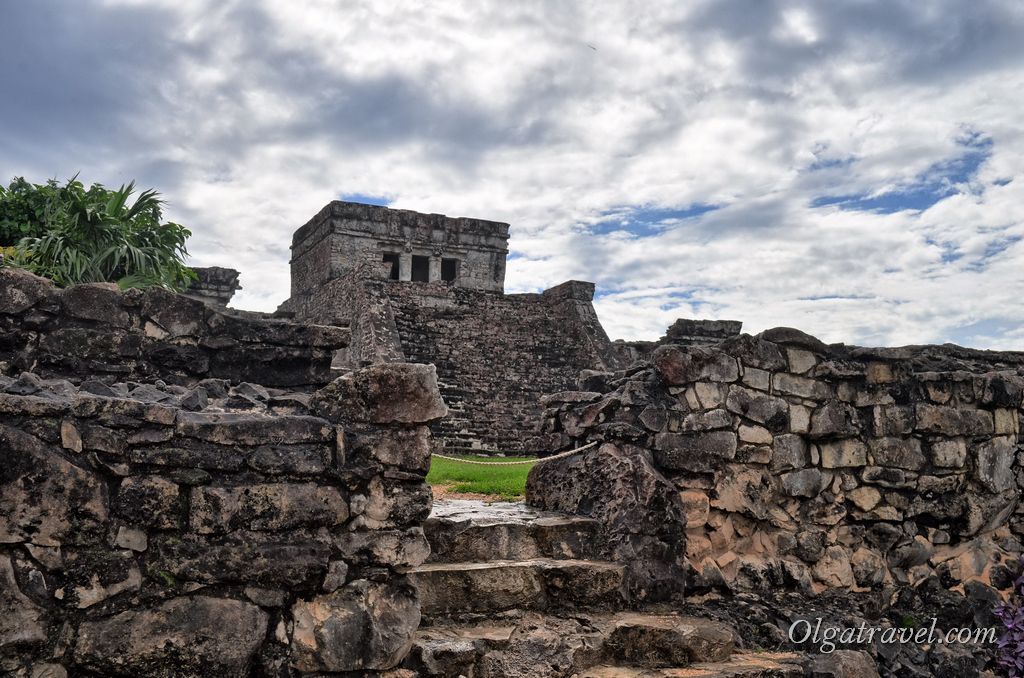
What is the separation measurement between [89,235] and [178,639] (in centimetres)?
458

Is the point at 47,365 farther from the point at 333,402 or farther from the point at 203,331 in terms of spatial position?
the point at 333,402

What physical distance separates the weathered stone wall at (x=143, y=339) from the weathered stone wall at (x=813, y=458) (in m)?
2.06

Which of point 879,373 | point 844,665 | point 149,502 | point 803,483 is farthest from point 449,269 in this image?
point 149,502

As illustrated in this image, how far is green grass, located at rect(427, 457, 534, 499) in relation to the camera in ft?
22.6

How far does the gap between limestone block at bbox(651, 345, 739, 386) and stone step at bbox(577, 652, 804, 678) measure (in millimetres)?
1612

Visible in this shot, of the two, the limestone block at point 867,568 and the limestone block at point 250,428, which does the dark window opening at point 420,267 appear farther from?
the limestone block at point 250,428

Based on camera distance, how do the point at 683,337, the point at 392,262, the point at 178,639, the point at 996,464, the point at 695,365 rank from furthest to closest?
the point at 392,262 → the point at 683,337 → the point at 996,464 → the point at 695,365 → the point at 178,639

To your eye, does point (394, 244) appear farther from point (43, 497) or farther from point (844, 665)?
point (43, 497)

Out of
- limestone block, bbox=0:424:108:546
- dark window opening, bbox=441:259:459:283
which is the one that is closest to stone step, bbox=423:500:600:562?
limestone block, bbox=0:424:108:546

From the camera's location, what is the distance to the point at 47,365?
3.78 meters

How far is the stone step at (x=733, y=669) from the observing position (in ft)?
13.2

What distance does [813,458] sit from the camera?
5.43m

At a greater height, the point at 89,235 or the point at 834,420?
the point at 89,235

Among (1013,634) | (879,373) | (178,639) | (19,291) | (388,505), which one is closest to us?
(178,639)
